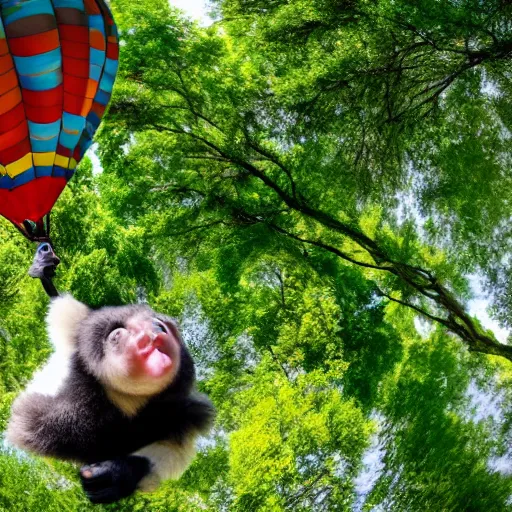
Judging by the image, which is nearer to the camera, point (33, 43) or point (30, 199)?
point (33, 43)

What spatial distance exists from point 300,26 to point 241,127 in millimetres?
836

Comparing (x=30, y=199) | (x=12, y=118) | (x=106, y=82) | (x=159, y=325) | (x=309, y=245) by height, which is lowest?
(x=159, y=325)

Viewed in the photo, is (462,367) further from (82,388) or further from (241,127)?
(82,388)

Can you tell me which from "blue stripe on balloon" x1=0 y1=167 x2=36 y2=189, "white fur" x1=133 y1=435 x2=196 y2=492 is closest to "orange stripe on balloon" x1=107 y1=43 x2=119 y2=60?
"blue stripe on balloon" x1=0 y1=167 x2=36 y2=189

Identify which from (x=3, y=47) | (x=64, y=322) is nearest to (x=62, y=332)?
(x=64, y=322)

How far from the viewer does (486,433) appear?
498 centimetres

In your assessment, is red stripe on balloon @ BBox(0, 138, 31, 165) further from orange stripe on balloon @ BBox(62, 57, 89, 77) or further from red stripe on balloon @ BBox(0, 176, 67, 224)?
orange stripe on balloon @ BBox(62, 57, 89, 77)

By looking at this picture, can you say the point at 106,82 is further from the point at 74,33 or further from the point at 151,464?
the point at 151,464

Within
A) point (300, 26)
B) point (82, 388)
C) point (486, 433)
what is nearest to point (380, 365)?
point (486, 433)

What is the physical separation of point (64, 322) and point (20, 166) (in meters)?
0.60

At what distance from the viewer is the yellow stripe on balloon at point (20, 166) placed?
6.02ft

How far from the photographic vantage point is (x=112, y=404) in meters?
1.56

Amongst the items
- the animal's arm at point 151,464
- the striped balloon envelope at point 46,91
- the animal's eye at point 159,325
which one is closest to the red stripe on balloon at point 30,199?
the striped balloon envelope at point 46,91

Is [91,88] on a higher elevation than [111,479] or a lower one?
higher
